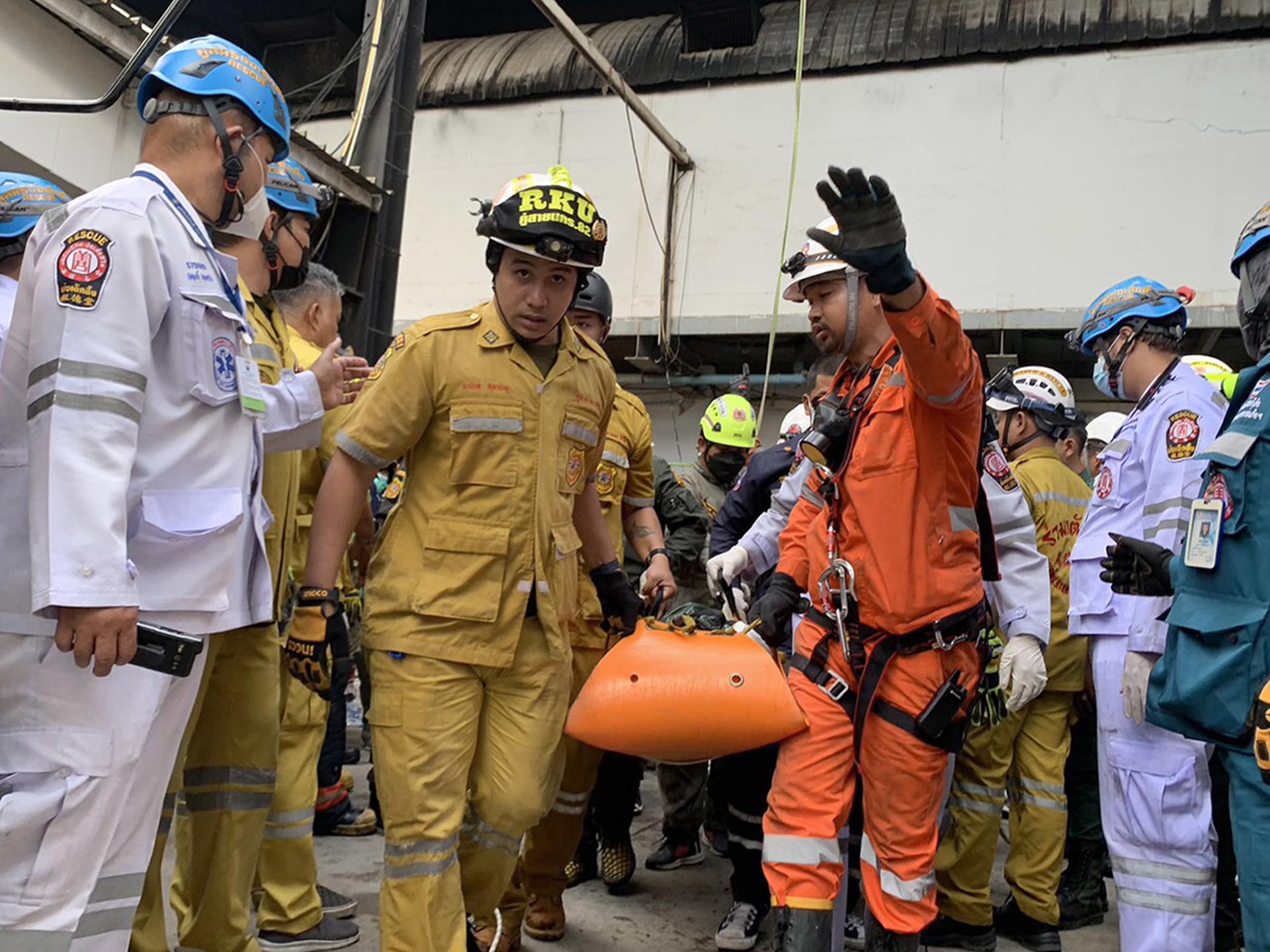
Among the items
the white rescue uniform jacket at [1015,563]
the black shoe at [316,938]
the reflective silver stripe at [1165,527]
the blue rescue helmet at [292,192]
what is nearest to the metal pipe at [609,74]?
the blue rescue helmet at [292,192]

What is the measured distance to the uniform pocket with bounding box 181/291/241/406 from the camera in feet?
7.60

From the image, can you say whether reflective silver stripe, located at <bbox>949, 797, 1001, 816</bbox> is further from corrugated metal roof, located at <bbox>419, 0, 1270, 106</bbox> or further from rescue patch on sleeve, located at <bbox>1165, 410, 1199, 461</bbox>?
corrugated metal roof, located at <bbox>419, 0, 1270, 106</bbox>

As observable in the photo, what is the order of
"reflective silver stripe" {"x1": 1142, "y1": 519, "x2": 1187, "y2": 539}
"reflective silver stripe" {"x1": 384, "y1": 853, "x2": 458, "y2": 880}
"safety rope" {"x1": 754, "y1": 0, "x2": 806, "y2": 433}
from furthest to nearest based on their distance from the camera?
"safety rope" {"x1": 754, "y1": 0, "x2": 806, "y2": 433} → "reflective silver stripe" {"x1": 1142, "y1": 519, "x2": 1187, "y2": 539} → "reflective silver stripe" {"x1": 384, "y1": 853, "x2": 458, "y2": 880}

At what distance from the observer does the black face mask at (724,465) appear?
640cm

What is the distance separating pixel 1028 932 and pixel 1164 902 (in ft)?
3.58

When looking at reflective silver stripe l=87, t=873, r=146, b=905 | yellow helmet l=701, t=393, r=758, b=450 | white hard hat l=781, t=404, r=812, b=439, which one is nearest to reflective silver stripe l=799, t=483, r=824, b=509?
white hard hat l=781, t=404, r=812, b=439

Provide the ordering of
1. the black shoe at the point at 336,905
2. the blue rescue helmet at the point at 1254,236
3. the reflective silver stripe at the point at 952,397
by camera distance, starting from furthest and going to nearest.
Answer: the black shoe at the point at 336,905 < the reflective silver stripe at the point at 952,397 < the blue rescue helmet at the point at 1254,236

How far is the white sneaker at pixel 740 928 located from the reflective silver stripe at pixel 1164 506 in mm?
2083

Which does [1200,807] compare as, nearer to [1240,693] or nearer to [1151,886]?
[1151,886]

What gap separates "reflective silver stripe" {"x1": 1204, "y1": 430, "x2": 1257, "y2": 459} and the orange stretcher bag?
1.27 metres

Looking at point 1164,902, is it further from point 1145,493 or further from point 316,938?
point 316,938

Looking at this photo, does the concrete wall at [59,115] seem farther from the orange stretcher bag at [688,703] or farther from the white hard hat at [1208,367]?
the white hard hat at [1208,367]

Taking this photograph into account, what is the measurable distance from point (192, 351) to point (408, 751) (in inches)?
48.6

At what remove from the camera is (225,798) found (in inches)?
116
